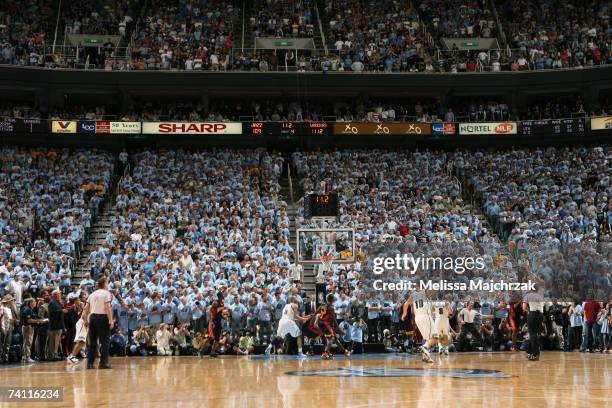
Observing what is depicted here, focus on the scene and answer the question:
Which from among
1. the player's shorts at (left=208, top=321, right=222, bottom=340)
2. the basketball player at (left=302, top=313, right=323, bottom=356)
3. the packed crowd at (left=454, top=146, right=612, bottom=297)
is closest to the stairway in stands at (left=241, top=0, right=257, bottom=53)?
the packed crowd at (left=454, top=146, right=612, bottom=297)

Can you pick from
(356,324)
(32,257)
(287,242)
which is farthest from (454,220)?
(32,257)

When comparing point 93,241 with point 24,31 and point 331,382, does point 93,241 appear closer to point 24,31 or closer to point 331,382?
point 24,31

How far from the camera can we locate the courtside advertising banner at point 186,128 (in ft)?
130

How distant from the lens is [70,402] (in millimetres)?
11586

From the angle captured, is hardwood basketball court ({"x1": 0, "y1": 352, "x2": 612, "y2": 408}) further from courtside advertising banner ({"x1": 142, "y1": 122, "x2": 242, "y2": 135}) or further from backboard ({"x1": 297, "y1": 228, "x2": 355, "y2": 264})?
courtside advertising banner ({"x1": 142, "y1": 122, "x2": 242, "y2": 135})

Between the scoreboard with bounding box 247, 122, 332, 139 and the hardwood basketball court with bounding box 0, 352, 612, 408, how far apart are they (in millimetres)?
20092

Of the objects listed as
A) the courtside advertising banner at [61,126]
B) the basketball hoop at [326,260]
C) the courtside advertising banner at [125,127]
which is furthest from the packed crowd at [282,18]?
the basketball hoop at [326,260]

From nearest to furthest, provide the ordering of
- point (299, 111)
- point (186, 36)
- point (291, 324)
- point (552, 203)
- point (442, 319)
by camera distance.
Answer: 1. point (442, 319)
2. point (291, 324)
3. point (552, 203)
4. point (299, 111)
5. point (186, 36)

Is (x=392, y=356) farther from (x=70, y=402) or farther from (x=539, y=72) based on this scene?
(x=539, y=72)

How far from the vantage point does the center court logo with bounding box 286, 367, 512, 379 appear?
15914 millimetres

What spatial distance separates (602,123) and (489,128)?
5337 mm

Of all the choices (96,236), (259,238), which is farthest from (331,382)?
(96,236)

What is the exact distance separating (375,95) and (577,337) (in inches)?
850

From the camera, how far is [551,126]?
1597 inches
